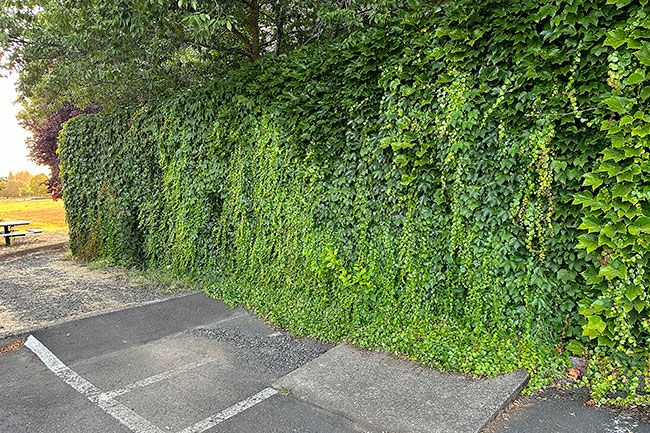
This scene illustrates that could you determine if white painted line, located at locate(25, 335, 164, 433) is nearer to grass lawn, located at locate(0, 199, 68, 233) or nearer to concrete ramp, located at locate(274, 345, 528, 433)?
concrete ramp, located at locate(274, 345, 528, 433)

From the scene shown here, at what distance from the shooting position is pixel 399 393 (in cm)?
298

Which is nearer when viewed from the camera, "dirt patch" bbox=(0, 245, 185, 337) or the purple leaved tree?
"dirt patch" bbox=(0, 245, 185, 337)

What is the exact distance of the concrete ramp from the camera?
265 centimetres

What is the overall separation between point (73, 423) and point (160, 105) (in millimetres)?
4758

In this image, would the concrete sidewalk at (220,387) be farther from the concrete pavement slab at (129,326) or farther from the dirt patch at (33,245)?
the dirt patch at (33,245)

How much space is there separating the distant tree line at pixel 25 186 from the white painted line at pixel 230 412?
42.7 feet

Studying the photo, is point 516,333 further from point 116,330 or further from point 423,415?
point 116,330

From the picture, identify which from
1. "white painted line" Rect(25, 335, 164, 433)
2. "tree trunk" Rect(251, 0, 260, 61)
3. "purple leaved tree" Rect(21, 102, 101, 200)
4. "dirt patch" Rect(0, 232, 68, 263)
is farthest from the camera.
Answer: "purple leaved tree" Rect(21, 102, 101, 200)

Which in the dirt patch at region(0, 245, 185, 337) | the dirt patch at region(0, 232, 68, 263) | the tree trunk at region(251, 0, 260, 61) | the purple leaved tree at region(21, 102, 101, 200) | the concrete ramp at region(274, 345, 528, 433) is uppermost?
the tree trunk at region(251, 0, 260, 61)

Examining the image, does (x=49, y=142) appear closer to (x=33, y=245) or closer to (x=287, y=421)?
(x=33, y=245)

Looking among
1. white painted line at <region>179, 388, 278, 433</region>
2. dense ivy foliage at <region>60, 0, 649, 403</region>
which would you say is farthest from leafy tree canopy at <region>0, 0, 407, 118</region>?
white painted line at <region>179, 388, 278, 433</region>

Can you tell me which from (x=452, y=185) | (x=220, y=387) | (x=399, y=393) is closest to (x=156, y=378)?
(x=220, y=387)

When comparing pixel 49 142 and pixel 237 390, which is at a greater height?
pixel 49 142

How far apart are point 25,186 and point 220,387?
45.7ft
